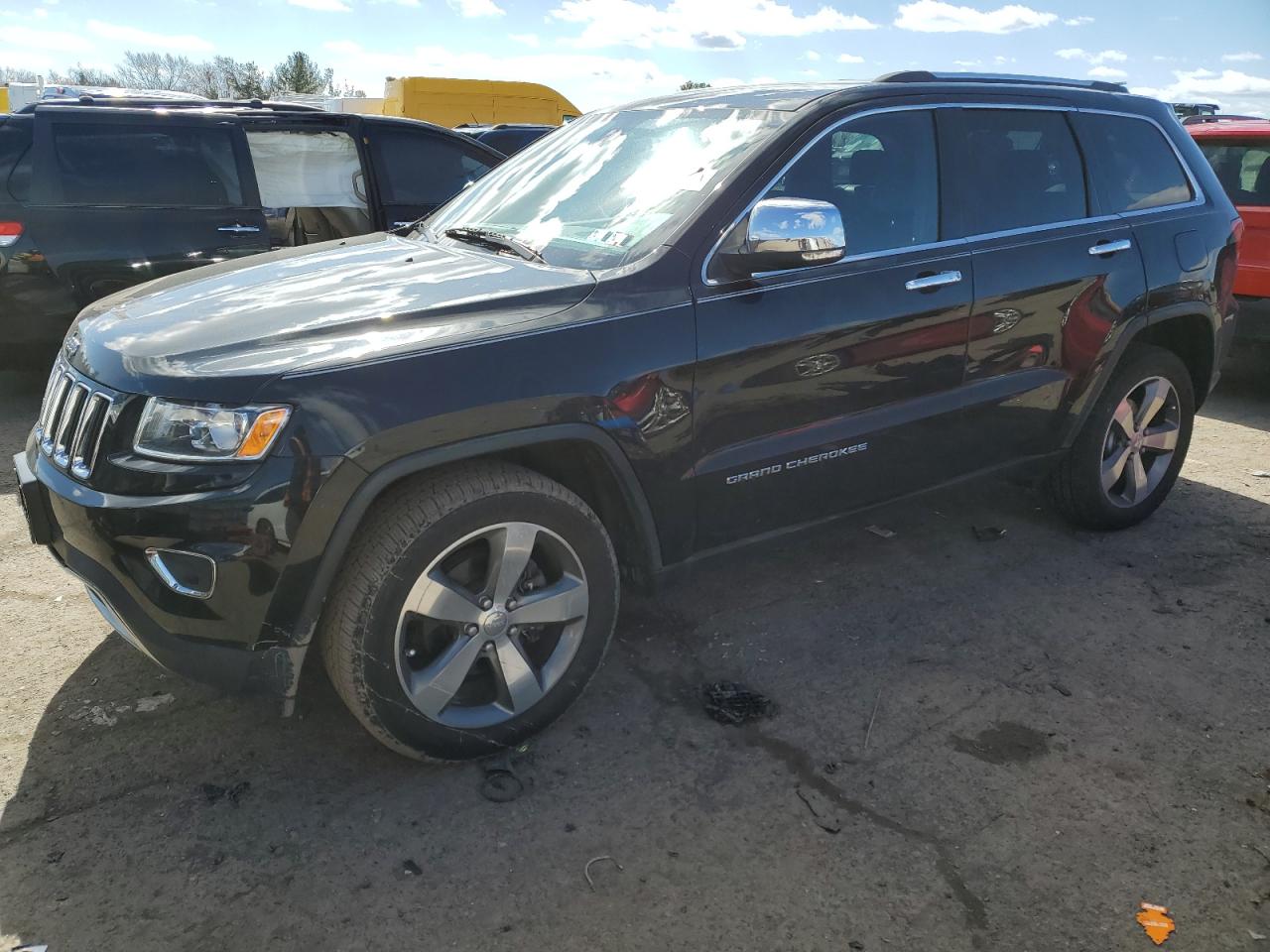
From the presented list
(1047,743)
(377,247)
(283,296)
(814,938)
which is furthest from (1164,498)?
(283,296)

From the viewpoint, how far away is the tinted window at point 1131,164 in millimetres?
4082

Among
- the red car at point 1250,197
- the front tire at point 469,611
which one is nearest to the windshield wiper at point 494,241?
the front tire at point 469,611

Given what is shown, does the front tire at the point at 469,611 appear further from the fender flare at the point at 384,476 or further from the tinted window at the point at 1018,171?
the tinted window at the point at 1018,171

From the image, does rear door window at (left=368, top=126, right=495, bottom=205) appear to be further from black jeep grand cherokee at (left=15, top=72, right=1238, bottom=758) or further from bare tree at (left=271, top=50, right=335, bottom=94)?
bare tree at (left=271, top=50, right=335, bottom=94)

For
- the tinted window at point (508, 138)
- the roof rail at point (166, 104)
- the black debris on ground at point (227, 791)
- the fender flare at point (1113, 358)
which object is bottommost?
the black debris on ground at point (227, 791)

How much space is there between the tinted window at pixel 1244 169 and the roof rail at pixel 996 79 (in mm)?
3099

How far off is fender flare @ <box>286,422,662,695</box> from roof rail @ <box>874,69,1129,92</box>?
6.05 feet

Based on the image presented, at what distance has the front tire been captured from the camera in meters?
2.52

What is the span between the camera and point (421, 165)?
7152 mm

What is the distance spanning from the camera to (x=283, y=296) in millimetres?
2832

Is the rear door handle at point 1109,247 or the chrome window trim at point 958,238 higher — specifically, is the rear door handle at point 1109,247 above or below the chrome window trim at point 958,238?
below

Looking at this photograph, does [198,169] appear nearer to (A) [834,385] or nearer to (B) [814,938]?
(A) [834,385]

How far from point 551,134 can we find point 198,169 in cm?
340

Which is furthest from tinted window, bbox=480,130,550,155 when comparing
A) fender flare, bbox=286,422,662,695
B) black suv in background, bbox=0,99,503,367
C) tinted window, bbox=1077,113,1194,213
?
fender flare, bbox=286,422,662,695
